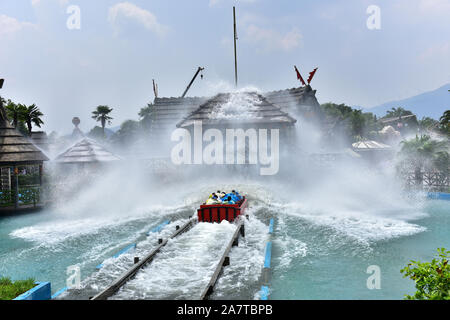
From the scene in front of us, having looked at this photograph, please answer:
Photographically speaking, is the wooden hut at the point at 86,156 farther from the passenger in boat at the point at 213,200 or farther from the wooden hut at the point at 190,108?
the passenger in boat at the point at 213,200

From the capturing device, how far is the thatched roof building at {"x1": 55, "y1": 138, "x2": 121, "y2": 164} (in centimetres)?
2584

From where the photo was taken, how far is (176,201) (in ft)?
75.3

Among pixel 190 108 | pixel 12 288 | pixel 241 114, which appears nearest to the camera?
pixel 12 288

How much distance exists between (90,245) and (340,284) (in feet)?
30.7

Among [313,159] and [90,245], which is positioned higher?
[313,159]

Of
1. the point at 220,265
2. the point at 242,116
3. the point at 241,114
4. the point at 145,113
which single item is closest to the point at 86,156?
the point at 242,116

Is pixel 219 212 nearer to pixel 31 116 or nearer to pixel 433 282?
pixel 433 282

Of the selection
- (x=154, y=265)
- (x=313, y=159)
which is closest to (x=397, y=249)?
(x=154, y=265)

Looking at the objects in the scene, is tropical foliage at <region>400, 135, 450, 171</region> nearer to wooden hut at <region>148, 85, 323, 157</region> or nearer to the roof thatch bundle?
wooden hut at <region>148, 85, 323, 157</region>

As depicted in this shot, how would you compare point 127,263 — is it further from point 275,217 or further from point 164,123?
point 164,123

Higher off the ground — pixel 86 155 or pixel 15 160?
pixel 86 155

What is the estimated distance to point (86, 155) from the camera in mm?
26312

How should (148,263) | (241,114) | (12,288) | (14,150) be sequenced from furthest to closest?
(241,114) → (14,150) → (148,263) → (12,288)

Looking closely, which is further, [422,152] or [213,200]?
[422,152]
